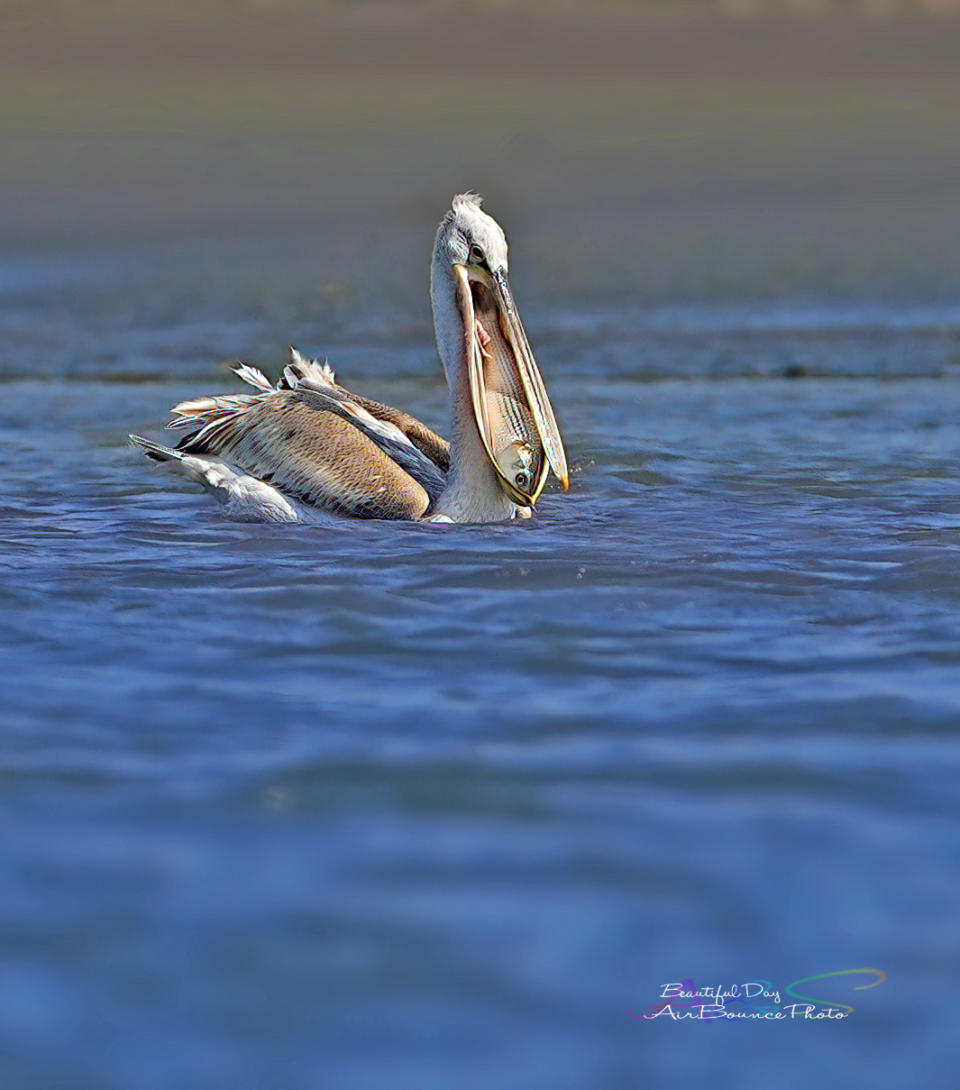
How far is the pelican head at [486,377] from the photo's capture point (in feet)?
20.4

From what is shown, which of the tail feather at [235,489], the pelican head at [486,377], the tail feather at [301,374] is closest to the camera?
the pelican head at [486,377]

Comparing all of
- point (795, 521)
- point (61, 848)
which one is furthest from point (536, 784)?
point (795, 521)

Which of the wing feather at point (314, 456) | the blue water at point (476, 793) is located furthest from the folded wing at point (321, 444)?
the blue water at point (476, 793)

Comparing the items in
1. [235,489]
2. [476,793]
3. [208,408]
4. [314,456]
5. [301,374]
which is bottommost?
[476,793]

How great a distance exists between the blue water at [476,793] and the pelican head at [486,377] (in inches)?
A: 8.6

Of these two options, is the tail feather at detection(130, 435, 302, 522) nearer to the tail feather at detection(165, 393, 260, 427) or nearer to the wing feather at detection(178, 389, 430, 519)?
the wing feather at detection(178, 389, 430, 519)

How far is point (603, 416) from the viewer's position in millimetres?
10055

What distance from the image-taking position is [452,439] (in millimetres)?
6375

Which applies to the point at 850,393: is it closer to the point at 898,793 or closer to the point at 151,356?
the point at 151,356

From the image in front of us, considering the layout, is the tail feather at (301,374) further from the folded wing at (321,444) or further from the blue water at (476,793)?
the blue water at (476,793)

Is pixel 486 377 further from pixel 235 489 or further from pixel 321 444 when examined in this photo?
pixel 235 489

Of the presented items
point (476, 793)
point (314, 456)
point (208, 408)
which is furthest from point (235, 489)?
Answer: point (476, 793)

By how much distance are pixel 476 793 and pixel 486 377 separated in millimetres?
3508

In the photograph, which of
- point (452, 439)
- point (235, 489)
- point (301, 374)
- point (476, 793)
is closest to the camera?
point (476, 793)
